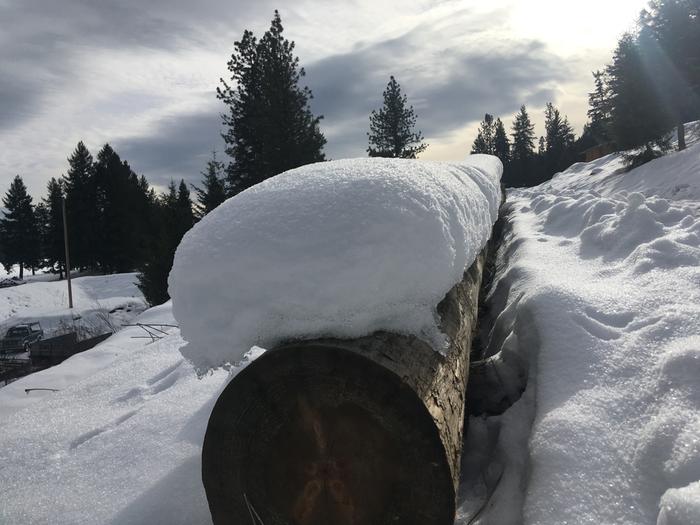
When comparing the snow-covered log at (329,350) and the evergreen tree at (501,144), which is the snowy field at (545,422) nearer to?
the snow-covered log at (329,350)

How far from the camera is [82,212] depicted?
126ft

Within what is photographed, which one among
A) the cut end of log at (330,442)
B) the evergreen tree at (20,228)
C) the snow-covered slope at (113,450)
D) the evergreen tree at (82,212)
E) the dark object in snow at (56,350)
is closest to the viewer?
the cut end of log at (330,442)

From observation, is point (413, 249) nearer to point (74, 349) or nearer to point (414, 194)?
point (414, 194)

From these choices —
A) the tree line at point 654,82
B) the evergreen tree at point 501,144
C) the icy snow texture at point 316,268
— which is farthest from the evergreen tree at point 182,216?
the evergreen tree at point 501,144

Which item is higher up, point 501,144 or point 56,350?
point 501,144

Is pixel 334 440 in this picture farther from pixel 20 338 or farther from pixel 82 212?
pixel 82 212

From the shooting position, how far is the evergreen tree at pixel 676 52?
62.1 feet

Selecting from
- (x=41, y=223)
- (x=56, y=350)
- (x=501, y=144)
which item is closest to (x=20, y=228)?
(x=41, y=223)

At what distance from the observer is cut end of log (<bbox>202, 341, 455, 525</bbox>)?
4.55 feet

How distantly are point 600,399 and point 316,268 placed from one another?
1312 millimetres

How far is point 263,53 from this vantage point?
18.8 m

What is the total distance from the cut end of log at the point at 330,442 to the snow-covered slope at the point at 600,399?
0.44 metres

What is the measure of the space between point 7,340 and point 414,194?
20.5 metres

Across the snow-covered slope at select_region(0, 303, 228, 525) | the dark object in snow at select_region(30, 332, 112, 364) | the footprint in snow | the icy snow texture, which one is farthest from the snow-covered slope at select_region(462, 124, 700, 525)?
the dark object in snow at select_region(30, 332, 112, 364)
